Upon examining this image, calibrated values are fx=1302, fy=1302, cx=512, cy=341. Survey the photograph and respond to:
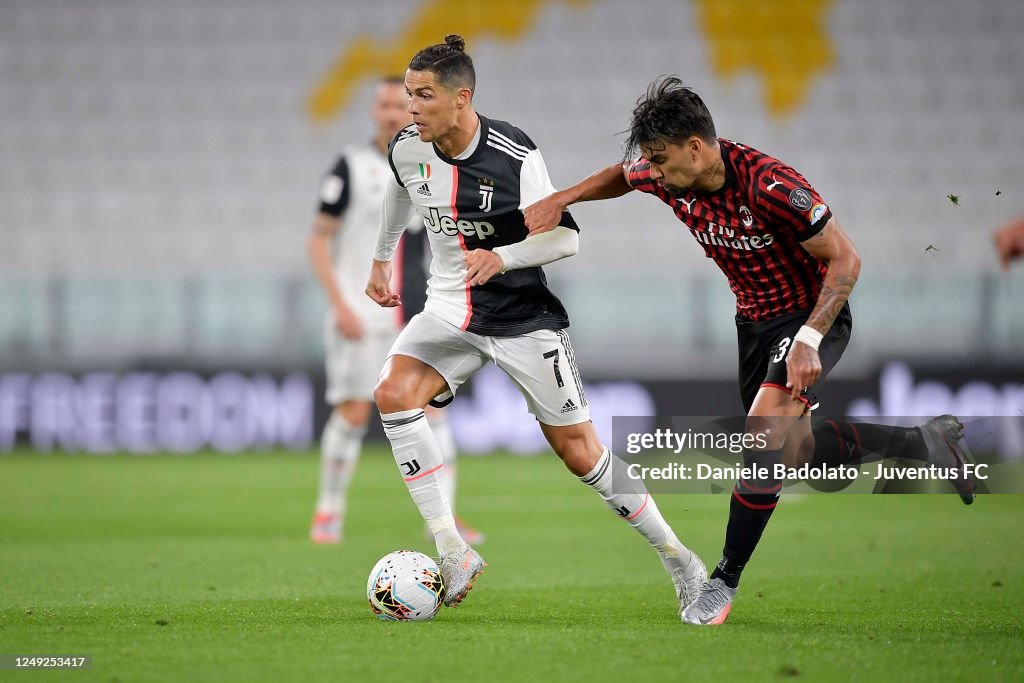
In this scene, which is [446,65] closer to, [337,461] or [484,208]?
[484,208]

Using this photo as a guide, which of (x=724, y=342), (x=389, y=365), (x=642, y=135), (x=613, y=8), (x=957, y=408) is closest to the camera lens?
(x=642, y=135)

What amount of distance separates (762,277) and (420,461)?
1533 mm

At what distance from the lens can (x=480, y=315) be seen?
5293 mm

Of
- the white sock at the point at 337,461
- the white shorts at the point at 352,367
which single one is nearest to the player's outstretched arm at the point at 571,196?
the white shorts at the point at 352,367

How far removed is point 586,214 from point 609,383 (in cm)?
326

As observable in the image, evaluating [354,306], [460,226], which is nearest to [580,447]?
[460,226]

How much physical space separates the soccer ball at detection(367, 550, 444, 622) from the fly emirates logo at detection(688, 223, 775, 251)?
1.67 m

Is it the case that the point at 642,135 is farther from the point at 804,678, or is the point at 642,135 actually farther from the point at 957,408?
the point at 957,408

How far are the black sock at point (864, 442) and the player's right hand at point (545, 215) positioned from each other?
1363mm

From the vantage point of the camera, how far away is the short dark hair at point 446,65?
509 cm

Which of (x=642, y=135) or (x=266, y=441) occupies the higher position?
(x=642, y=135)

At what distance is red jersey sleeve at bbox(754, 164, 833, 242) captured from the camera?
15.2ft

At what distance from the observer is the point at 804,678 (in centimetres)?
389

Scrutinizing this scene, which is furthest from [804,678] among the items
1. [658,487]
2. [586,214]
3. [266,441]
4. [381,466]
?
[586,214]
